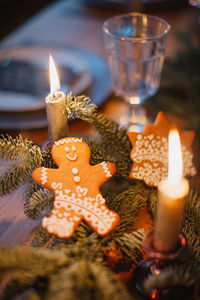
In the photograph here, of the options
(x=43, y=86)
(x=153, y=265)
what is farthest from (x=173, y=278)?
(x=43, y=86)

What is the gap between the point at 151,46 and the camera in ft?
Answer: 2.51

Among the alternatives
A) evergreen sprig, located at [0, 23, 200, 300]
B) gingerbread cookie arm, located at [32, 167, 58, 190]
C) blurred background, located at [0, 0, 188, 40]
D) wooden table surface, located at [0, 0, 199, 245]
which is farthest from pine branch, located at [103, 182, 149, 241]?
blurred background, located at [0, 0, 188, 40]

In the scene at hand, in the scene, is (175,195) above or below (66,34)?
above

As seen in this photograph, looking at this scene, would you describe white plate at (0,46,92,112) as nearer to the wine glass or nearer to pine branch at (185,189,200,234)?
the wine glass

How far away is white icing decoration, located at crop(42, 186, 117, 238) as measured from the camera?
1.43ft

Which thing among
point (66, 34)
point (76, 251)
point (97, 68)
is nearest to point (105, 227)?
point (76, 251)

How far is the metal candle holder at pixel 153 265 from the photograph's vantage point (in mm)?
407

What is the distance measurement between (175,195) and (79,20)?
131 cm

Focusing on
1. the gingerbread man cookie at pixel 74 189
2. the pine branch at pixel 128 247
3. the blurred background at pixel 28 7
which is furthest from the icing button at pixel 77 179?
the blurred background at pixel 28 7

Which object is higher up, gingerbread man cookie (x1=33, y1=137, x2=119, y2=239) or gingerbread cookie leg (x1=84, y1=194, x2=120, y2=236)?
gingerbread man cookie (x1=33, y1=137, x2=119, y2=239)

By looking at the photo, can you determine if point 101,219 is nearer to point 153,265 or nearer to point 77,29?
point 153,265

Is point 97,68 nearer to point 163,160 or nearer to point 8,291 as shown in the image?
point 163,160

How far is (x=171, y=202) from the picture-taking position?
1.22ft

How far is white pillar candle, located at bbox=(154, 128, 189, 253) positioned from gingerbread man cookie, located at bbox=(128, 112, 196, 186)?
0.58 feet
